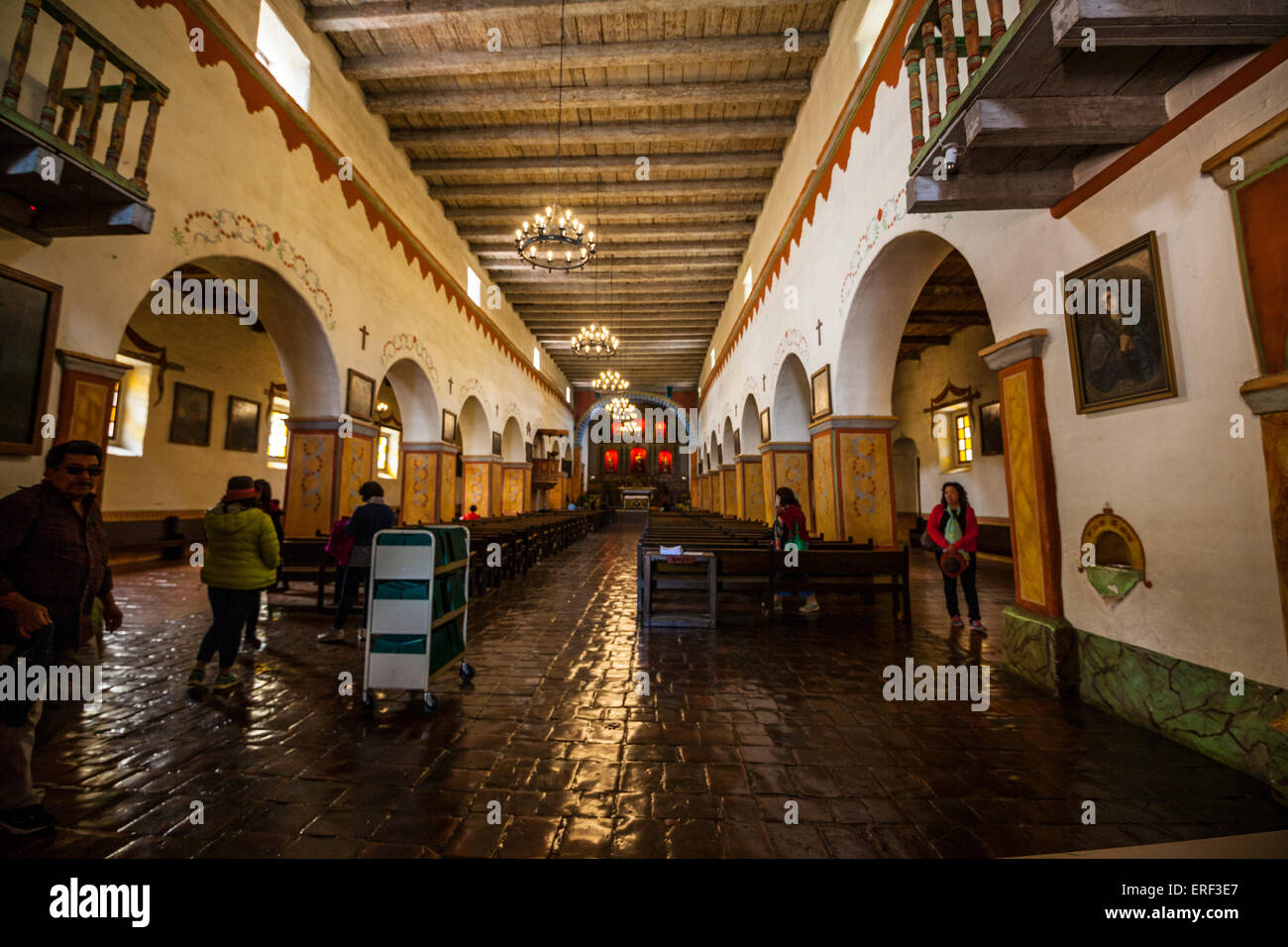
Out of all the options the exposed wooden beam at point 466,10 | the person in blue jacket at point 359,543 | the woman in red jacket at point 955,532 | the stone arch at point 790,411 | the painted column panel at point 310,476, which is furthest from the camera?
the stone arch at point 790,411

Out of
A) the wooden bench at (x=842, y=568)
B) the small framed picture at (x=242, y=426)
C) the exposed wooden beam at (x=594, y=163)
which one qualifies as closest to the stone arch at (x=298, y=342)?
the exposed wooden beam at (x=594, y=163)

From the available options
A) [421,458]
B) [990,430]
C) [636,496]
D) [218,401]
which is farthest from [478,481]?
[636,496]

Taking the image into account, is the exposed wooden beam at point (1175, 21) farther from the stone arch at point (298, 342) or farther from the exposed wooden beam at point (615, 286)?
the exposed wooden beam at point (615, 286)

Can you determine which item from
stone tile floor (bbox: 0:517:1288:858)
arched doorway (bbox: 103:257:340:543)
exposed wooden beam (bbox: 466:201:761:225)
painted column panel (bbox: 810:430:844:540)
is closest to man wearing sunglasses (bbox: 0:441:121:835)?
stone tile floor (bbox: 0:517:1288:858)

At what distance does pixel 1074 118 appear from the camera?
2703 millimetres

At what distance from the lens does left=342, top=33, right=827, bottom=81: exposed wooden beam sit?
22.7 ft

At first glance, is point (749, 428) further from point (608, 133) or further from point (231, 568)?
point (231, 568)

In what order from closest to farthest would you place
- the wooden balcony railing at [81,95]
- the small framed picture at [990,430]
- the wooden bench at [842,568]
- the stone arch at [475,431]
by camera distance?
the wooden balcony railing at [81,95], the wooden bench at [842,568], the small framed picture at [990,430], the stone arch at [475,431]

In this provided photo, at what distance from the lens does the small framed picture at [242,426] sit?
35.2ft

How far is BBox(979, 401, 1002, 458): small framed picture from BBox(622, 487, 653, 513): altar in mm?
18144

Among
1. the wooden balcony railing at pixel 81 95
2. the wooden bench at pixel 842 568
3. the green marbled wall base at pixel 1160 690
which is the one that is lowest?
the green marbled wall base at pixel 1160 690

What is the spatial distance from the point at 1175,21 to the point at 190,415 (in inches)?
528

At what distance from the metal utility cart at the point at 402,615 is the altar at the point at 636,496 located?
24.1 metres

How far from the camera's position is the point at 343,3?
21.4 ft
